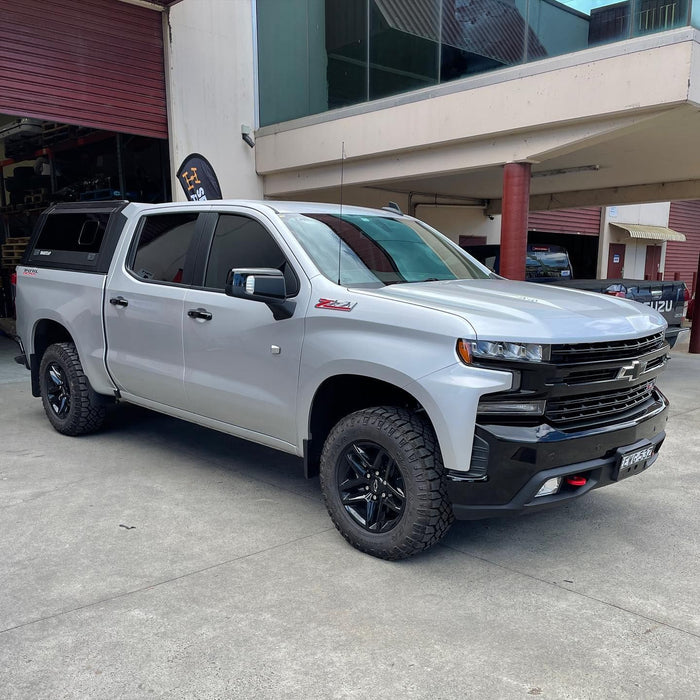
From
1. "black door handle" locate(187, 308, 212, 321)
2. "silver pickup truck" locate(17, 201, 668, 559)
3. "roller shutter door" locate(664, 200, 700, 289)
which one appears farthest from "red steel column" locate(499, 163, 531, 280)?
"roller shutter door" locate(664, 200, 700, 289)

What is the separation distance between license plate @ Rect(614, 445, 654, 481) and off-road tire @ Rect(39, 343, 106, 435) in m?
4.23

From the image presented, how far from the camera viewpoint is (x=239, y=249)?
4.53m

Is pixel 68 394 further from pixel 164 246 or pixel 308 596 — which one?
pixel 308 596

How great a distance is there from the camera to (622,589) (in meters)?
3.46

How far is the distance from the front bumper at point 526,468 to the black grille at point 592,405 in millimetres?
72

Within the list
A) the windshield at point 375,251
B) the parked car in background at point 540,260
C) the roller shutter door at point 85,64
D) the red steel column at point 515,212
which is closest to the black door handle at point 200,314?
the windshield at point 375,251

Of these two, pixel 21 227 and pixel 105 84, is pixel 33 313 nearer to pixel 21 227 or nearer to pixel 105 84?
pixel 105 84

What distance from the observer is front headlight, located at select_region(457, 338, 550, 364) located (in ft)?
10.6

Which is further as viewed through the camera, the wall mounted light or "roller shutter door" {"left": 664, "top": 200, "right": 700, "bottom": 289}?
"roller shutter door" {"left": 664, "top": 200, "right": 700, "bottom": 289}

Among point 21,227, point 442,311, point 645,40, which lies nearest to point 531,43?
point 645,40

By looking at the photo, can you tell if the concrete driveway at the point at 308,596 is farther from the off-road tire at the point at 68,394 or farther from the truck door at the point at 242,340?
the off-road tire at the point at 68,394

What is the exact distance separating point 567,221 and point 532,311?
741 inches

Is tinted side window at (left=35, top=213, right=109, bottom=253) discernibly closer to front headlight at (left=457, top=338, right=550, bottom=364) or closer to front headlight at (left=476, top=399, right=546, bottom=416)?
front headlight at (left=457, top=338, right=550, bottom=364)

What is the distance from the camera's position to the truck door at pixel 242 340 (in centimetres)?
405
